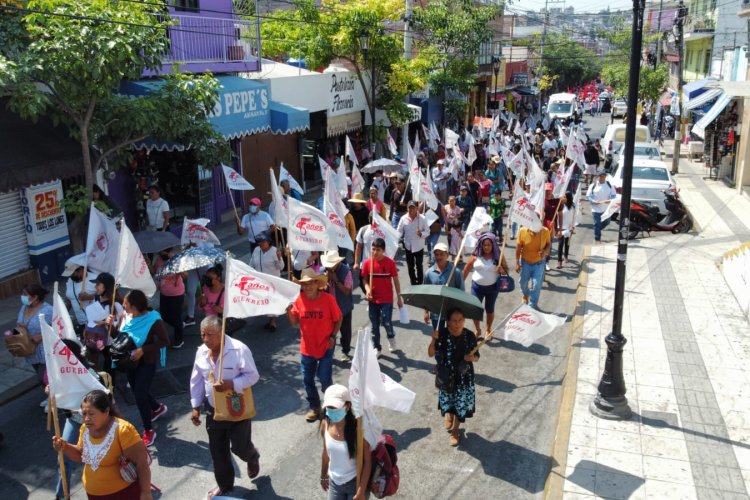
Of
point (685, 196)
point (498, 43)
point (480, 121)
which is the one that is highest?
point (498, 43)

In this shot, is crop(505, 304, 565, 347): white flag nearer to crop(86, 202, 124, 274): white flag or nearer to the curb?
the curb

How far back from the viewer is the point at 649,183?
1861 centimetres

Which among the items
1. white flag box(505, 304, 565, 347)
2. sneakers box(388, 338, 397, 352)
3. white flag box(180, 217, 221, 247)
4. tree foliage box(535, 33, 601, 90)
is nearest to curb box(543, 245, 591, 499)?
white flag box(505, 304, 565, 347)

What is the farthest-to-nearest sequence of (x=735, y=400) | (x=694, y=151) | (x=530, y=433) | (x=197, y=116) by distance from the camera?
(x=694, y=151) < (x=197, y=116) < (x=735, y=400) < (x=530, y=433)

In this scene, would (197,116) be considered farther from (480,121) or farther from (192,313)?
(480,121)

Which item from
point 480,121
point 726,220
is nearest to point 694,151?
point 480,121

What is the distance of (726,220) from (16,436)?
17.8m

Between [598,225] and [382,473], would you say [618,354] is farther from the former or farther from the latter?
[598,225]

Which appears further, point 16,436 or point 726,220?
point 726,220

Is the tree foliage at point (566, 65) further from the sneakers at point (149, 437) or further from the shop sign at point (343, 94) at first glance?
the sneakers at point (149, 437)

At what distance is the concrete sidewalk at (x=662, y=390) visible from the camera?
628cm

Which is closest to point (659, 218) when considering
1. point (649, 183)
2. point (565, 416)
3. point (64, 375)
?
point (649, 183)

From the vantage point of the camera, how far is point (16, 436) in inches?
285

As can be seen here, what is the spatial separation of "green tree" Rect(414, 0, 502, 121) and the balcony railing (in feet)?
44.3
